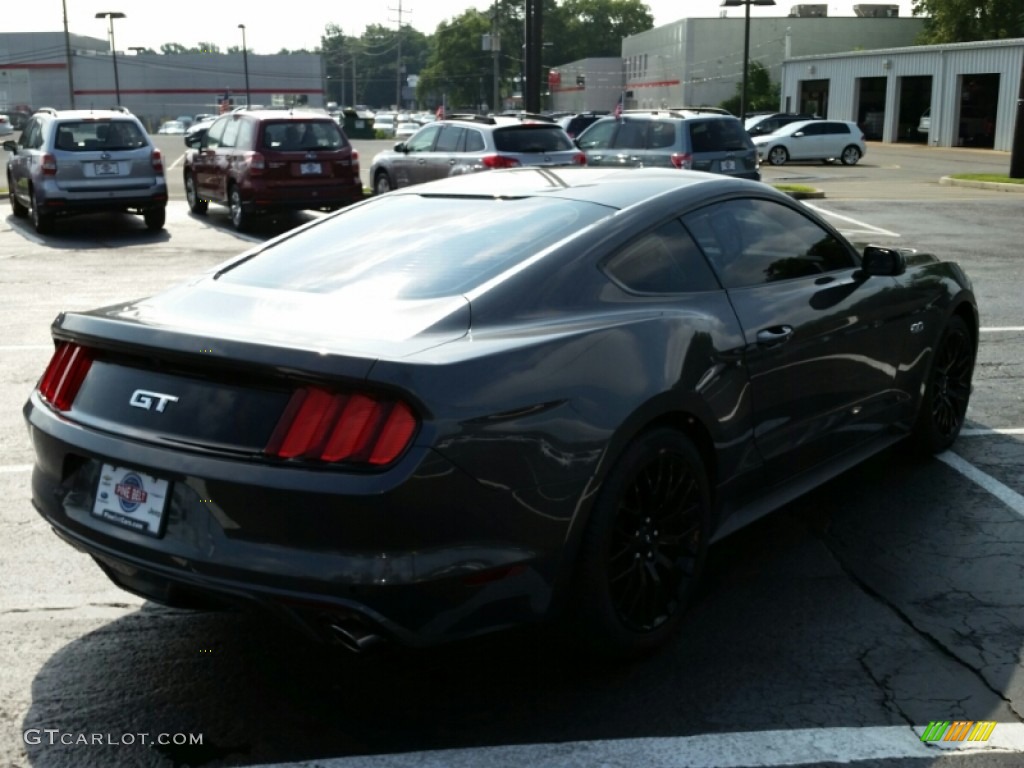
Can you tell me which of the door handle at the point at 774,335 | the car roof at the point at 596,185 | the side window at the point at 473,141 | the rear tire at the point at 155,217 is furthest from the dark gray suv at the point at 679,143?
the door handle at the point at 774,335

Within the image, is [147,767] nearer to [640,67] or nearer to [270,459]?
[270,459]

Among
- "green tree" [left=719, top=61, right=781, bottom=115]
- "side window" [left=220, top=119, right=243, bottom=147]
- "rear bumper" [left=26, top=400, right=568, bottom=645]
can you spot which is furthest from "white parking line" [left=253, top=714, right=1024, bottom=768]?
"green tree" [left=719, top=61, right=781, bottom=115]

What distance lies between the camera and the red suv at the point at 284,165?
17531mm

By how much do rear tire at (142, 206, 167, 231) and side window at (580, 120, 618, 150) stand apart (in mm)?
6835

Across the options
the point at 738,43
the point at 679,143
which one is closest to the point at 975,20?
the point at 738,43

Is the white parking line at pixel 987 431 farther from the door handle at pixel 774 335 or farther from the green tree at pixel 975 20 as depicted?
the green tree at pixel 975 20

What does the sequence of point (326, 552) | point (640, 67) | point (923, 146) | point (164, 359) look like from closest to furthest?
point (326, 552) < point (164, 359) < point (923, 146) < point (640, 67)

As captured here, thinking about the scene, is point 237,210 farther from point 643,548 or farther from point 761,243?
point 643,548

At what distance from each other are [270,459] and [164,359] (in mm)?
516

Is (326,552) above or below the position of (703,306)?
below

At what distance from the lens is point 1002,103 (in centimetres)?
4922

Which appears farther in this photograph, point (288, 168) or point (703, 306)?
point (288, 168)

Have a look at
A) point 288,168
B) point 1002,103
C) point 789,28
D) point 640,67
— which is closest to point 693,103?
point 789,28

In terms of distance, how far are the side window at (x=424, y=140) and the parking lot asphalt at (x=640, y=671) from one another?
45.9 ft
